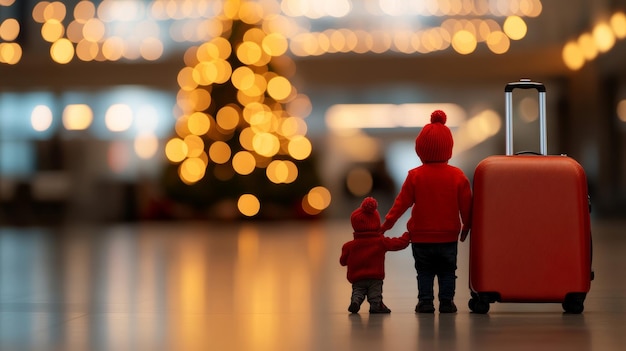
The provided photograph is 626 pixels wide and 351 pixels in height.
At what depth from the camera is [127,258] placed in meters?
9.54

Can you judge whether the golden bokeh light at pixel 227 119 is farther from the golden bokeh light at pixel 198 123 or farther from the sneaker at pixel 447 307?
the sneaker at pixel 447 307

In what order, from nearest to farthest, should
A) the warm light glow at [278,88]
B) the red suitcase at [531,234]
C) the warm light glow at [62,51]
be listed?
the red suitcase at [531,234] → the warm light glow at [278,88] → the warm light glow at [62,51]

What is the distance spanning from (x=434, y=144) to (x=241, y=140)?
1664 cm

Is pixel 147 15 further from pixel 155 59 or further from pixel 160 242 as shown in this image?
pixel 160 242

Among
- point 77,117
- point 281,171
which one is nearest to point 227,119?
point 281,171

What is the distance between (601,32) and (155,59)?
40.3ft

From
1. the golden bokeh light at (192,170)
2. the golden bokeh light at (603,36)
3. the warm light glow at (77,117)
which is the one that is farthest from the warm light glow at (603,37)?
the warm light glow at (77,117)

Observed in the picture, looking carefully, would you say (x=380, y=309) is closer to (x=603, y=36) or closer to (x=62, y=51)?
(x=603, y=36)

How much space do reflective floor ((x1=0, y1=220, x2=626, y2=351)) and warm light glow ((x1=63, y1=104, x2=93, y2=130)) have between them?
2396cm

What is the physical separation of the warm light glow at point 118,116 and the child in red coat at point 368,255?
94.7 ft

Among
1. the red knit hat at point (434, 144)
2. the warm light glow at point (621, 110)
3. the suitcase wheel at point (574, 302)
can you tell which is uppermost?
the warm light glow at point (621, 110)

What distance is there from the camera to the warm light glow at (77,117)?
107ft

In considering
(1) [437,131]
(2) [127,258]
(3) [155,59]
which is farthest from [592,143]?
(1) [437,131]

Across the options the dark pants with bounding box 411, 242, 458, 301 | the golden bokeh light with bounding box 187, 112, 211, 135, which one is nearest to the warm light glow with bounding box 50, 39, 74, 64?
the golden bokeh light with bounding box 187, 112, 211, 135
